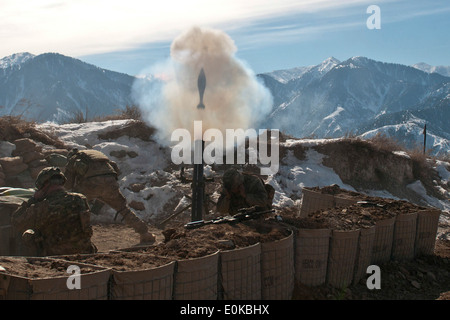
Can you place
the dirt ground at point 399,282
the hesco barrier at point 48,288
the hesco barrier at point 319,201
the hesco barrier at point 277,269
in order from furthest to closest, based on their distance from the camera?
the hesco barrier at point 319,201
the dirt ground at point 399,282
the hesco barrier at point 277,269
the hesco barrier at point 48,288

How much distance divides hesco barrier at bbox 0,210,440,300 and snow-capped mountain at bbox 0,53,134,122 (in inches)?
4711

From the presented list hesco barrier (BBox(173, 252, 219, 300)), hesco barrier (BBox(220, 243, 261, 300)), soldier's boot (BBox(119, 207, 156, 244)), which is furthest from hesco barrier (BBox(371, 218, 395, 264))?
soldier's boot (BBox(119, 207, 156, 244))

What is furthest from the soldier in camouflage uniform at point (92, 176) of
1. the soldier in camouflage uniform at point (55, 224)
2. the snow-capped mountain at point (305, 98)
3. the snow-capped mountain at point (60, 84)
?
the snow-capped mountain at point (60, 84)

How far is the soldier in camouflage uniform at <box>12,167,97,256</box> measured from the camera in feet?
20.4

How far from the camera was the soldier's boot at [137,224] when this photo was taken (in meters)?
9.59

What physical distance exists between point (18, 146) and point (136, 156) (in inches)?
137

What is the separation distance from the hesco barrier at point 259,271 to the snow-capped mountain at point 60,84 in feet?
393

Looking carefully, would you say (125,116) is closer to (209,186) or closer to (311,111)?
(209,186)

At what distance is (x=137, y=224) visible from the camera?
31.8ft

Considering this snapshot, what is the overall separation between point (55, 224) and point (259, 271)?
2.81m

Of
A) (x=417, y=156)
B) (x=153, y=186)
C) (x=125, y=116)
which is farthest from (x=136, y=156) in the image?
(x=417, y=156)

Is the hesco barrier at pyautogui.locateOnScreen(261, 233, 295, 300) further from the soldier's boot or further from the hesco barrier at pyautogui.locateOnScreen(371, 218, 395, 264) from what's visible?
the soldier's boot

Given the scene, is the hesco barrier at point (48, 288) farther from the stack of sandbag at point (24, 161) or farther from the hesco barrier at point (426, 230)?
the stack of sandbag at point (24, 161)

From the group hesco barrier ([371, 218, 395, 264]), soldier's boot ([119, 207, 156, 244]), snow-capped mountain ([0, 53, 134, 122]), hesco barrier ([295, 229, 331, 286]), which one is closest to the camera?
hesco barrier ([295, 229, 331, 286])
